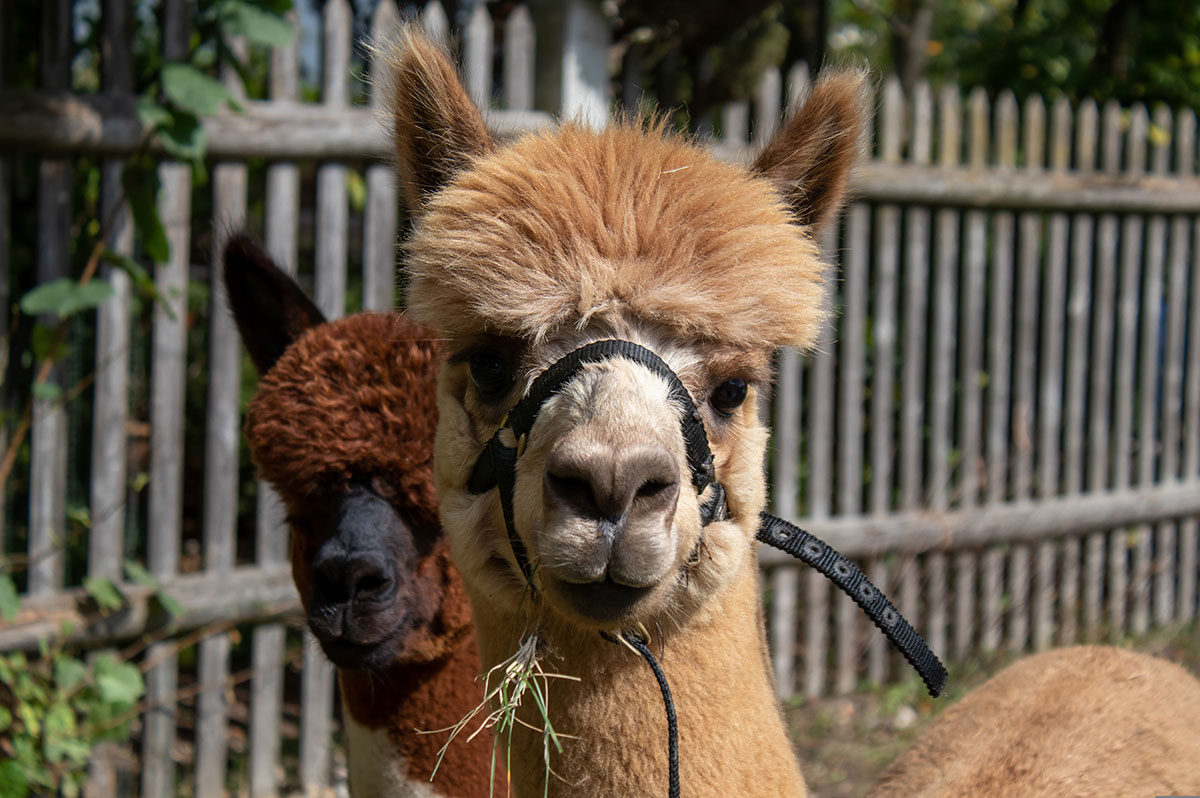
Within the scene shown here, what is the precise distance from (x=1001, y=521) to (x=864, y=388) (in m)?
0.99

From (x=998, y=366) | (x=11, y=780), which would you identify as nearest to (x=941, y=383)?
(x=998, y=366)

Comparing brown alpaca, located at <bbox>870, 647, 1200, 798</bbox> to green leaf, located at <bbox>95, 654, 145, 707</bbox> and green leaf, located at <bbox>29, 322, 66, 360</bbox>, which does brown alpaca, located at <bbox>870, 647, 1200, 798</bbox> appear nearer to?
green leaf, located at <bbox>95, 654, 145, 707</bbox>

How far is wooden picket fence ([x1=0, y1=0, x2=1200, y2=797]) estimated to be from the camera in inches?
147

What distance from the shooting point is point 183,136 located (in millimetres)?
3459

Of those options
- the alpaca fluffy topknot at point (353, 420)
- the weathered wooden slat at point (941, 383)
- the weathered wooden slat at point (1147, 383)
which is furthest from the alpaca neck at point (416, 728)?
the weathered wooden slat at point (1147, 383)

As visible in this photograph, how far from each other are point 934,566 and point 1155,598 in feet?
5.72

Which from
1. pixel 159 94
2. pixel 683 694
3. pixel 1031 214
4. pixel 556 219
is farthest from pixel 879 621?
pixel 1031 214

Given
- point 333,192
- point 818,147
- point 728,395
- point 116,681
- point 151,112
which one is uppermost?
point 151,112

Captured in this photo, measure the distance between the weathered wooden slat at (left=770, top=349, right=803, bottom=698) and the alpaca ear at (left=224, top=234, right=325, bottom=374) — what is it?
287 cm

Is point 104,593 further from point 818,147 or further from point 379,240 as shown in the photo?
point 818,147

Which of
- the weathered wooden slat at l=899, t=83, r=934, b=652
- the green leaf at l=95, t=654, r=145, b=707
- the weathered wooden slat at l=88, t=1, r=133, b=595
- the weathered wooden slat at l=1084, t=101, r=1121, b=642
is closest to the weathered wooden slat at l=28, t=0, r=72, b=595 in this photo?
the weathered wooden slat at l=88, t=1, r=133, b=595

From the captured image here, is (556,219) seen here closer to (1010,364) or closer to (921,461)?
(921,461)

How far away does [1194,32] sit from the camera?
7148mm

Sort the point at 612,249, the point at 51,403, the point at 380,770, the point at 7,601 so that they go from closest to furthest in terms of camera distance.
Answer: the point at 612,249 → the point at 380,770 → the point at 7,601 → the point at 51,403
